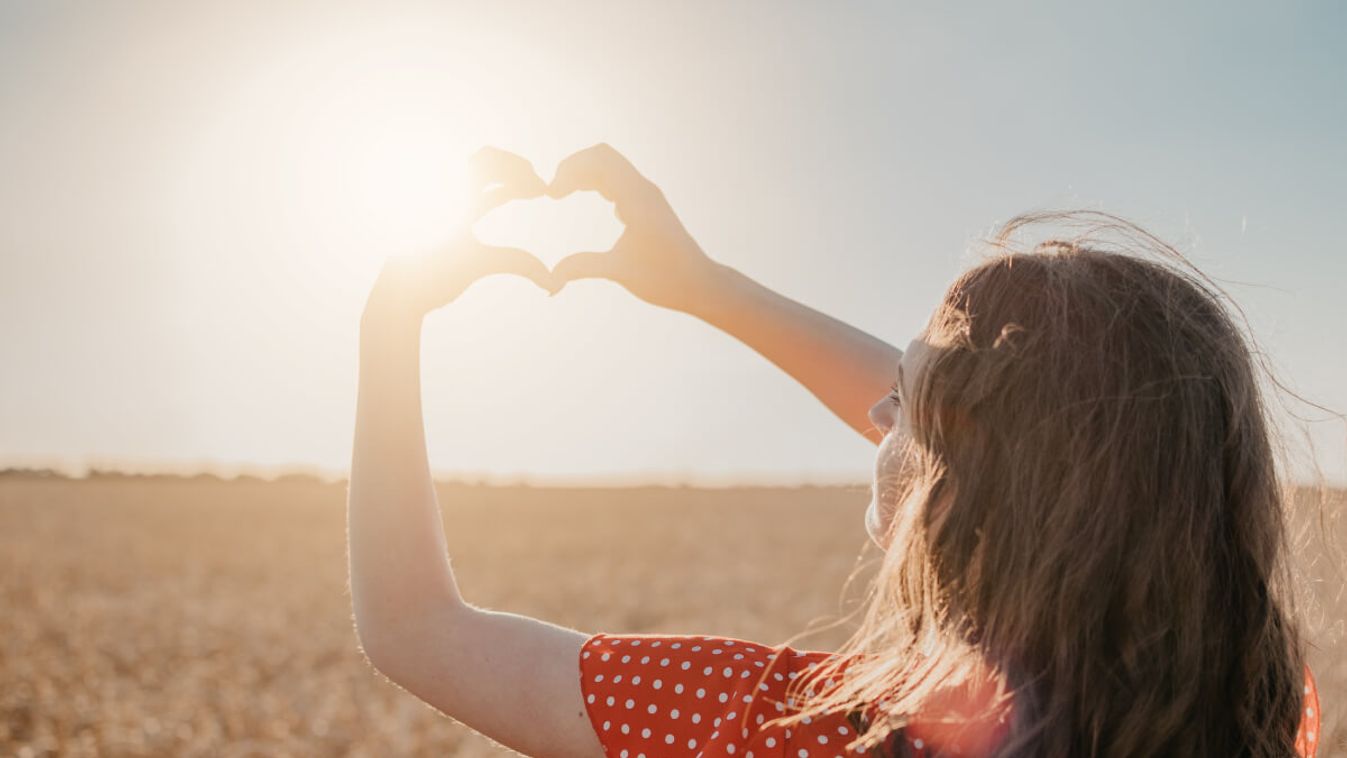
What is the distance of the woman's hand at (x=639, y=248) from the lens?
1.63 metres

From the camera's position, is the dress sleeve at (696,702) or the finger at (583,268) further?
the finger at (583,268)

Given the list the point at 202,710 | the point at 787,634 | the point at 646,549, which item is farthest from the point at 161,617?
the point at 646,549

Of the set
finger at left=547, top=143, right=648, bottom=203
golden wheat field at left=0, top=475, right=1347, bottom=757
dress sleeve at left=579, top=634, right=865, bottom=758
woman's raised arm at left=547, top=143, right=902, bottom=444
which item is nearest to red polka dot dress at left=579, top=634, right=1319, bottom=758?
dress sleeve at left=579, top=634, right=865, bottom=758

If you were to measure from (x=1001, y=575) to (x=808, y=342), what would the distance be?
0.69 m

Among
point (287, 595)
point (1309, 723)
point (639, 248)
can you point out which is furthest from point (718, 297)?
point (287, 595)

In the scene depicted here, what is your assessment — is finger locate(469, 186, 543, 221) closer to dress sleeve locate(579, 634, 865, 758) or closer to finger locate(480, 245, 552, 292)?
finger locate(480, 245, 552, 292)

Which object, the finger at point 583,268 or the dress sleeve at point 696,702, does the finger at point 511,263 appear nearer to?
the finger at point 583,268

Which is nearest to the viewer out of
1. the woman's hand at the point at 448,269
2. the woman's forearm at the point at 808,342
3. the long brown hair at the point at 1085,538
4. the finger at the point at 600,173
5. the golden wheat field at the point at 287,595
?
the long brown hair at the point at 1085,538

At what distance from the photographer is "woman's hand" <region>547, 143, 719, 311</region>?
163 cm

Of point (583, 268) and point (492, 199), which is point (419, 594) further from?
point (583, 268)

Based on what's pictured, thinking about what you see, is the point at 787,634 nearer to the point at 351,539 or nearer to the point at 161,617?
the point at 161,617

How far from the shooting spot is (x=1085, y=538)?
115 centimetres

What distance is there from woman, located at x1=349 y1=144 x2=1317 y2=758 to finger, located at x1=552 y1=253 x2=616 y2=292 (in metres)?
0.27

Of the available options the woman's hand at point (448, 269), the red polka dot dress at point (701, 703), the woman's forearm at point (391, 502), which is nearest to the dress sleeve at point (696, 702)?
the red polka dot dress at point (701, 703)
